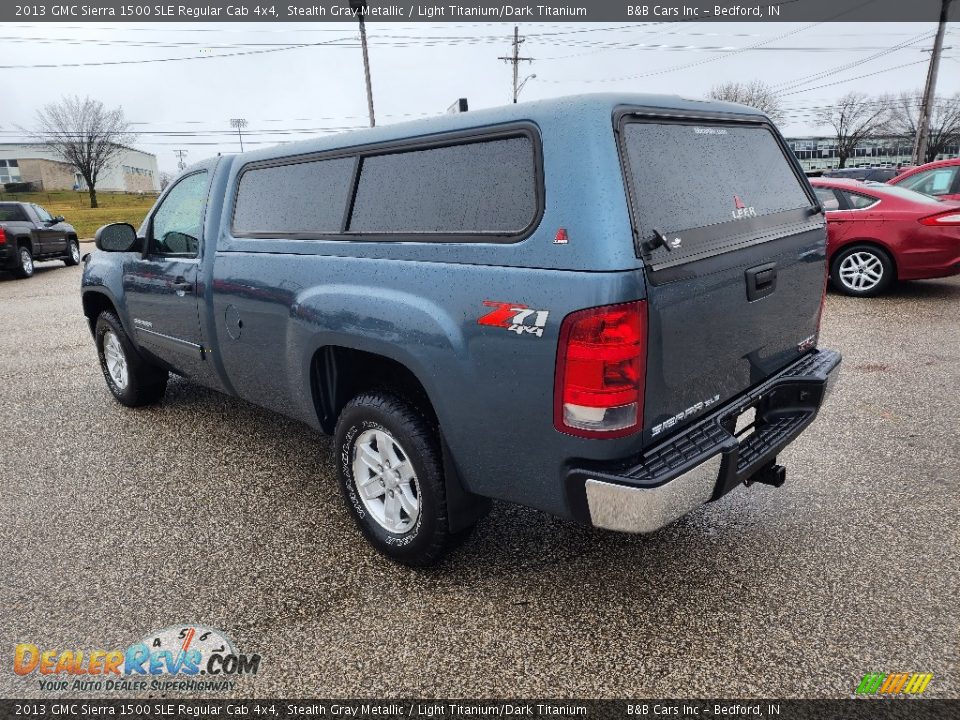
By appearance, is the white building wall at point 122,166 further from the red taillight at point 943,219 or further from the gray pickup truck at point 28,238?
the red taillight at point 943,219

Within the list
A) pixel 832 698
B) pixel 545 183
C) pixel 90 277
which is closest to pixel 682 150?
pixel 545 183

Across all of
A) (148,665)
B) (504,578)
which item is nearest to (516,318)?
(504,578)

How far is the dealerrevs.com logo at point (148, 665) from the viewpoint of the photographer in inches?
89.8

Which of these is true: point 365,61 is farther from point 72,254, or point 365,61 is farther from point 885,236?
point 885,236

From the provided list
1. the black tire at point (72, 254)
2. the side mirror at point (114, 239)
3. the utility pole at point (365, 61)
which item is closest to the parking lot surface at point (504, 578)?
the side mirror at point (114, 239)

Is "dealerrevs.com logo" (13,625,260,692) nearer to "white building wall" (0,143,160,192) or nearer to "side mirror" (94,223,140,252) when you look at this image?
"side mirror" (94,223,140,252)

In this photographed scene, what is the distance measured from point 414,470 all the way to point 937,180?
9949 millimetres

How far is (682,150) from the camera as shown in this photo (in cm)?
248

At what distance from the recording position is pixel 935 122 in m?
66.2

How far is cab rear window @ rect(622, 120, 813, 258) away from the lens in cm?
222

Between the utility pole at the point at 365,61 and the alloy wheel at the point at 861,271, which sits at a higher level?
the utility pole at the point at 365,61

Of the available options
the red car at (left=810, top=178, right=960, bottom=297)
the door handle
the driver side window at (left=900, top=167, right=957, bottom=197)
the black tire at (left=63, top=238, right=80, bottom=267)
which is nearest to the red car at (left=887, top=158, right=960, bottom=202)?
the driver side window at (left=900, top=167, right=957, bottom=197)

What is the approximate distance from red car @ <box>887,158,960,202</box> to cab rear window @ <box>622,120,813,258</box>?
7711 mm

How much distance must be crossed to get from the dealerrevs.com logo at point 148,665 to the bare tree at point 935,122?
77.2 m
